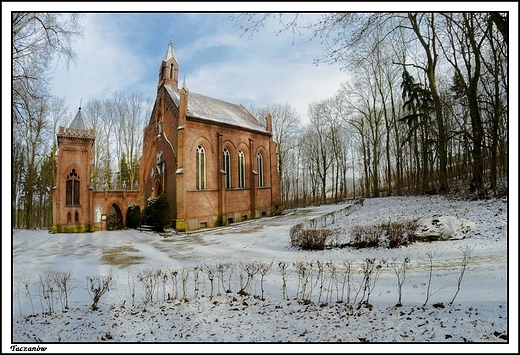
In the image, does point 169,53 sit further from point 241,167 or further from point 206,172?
point 241,167

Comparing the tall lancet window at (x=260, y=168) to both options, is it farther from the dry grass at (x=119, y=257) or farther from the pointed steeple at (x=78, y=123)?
the pointed steeple at (x=78, y=123)

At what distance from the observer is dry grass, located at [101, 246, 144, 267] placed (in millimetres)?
4148

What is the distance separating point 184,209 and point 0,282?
6281 mm

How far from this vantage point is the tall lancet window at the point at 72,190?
5669mm

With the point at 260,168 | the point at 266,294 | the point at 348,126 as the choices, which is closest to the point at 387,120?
the point at 348,126

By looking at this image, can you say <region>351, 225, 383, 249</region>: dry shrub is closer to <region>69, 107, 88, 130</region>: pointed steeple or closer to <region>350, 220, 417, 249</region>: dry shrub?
<region>350, 220, 417, 249</region>: dry shrub

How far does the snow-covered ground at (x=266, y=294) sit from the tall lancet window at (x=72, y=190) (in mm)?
1165

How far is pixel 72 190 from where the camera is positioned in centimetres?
593

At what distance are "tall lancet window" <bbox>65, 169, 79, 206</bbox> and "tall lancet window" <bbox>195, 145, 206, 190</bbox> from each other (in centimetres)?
452

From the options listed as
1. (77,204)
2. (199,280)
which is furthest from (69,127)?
(199,280)

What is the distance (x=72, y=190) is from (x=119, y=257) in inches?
103

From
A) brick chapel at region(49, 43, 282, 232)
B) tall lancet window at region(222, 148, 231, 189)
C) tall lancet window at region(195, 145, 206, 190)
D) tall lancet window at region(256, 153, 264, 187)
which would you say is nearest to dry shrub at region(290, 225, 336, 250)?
brick chapel at region(49, 43, 282, 232)

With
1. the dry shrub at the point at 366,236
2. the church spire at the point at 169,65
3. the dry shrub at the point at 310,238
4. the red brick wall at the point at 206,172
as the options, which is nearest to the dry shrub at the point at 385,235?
Answer: the dry shrub at the point at 366,236

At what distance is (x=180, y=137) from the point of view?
407 inches
